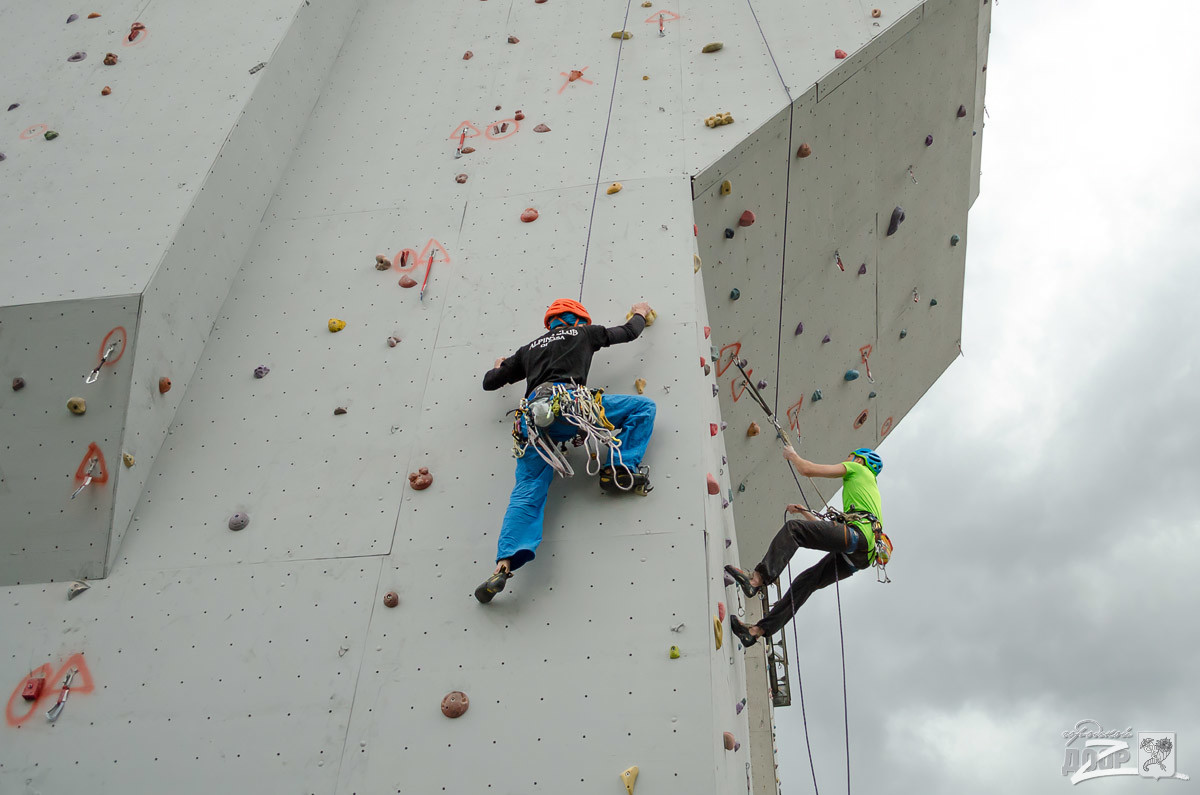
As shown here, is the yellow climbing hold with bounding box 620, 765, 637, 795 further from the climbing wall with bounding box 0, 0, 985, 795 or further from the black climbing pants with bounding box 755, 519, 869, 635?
the black climbing pants with bounding box 755, 519, 869, 635

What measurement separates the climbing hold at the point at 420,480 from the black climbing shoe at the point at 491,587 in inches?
21.6

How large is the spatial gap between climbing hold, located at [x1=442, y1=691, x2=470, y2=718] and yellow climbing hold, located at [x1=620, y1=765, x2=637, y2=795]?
51cm

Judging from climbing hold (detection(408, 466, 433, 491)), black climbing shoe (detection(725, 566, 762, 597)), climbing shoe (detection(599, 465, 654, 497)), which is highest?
climbing hold (detection(408, 466, 433, 491))

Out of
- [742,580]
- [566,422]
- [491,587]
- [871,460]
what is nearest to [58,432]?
[491,587]

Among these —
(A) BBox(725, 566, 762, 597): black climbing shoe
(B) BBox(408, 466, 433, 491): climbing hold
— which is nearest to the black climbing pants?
(A) BBox(725, 566, 762, 597): black climbing shoe

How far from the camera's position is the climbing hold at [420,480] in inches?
123

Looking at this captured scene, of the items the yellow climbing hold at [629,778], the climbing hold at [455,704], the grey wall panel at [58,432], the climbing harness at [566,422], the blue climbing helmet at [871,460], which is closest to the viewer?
the yellow climbing hold at [629,778]

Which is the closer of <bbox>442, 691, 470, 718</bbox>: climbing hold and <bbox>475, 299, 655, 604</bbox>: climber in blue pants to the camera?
<bbox>442, 691, 470, 718</bbox>: climbing hold

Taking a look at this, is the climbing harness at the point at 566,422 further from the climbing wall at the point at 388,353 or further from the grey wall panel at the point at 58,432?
the grey wall panel at the point at 58,432

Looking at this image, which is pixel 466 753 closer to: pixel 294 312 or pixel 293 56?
pixel 294 312

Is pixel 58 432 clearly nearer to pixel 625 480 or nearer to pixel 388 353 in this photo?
pixel 388 353

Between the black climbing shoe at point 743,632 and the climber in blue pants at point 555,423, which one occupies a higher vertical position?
the climber in blue pants at point 555,423

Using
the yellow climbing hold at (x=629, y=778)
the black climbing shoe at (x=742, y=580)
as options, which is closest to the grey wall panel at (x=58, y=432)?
the yellow climbing hold at (x=629, y=778)

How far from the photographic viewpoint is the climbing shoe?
2918 millimetres
